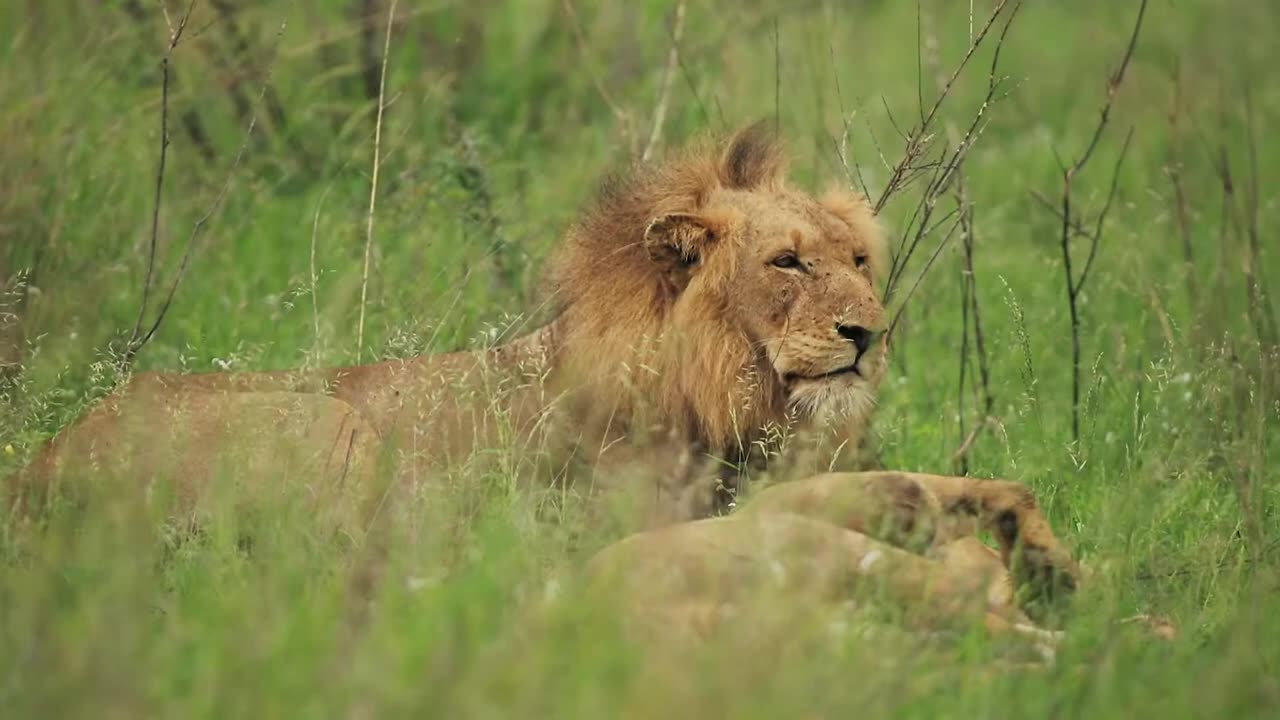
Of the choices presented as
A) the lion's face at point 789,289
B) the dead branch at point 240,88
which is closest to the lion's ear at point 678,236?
the lion's face at point 789,289

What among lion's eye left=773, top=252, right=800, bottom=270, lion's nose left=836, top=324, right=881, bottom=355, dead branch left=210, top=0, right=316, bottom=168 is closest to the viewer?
lion's nose left=836, top=324, right=881, bottom=355

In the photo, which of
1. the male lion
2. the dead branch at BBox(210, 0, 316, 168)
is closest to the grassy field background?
the dead branch at BBox(210, 0, 316, 168)

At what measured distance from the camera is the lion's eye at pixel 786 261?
4.50 meters

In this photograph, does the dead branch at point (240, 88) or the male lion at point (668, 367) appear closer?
the male lion at point (668, 367)

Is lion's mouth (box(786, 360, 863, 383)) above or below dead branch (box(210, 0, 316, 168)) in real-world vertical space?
above

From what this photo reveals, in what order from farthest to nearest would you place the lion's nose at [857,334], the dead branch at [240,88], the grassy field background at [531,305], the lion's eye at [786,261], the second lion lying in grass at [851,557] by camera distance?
the dead branch at [240,88], the lion's eye at [786,261], the lion's nose at [857,334], the second lion lying in grass at [851,557], the grassy field background at [531,305]

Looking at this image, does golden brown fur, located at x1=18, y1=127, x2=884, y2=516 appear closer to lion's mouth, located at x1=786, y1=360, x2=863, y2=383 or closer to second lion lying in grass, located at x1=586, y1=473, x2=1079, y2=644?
lion's mouth, located at x1=786, y1=360, x2=863, y2=383

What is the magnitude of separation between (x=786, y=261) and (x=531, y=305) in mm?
907

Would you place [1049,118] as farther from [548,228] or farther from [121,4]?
[121,4]

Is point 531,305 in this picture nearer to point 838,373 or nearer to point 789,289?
point 789,289

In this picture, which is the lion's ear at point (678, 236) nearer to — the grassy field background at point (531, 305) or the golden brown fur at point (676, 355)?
the golden brown fur at point (676, 355)

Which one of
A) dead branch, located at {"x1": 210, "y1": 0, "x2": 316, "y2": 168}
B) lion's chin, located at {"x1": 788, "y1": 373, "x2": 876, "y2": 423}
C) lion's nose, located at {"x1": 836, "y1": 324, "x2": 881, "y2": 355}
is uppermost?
lion's nose, located at {"x1": 836, "y1": 324, "x2": 881, "y2": 355}

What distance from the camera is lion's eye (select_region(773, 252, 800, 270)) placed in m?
4.50

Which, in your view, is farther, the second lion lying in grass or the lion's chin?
the lion's chin
